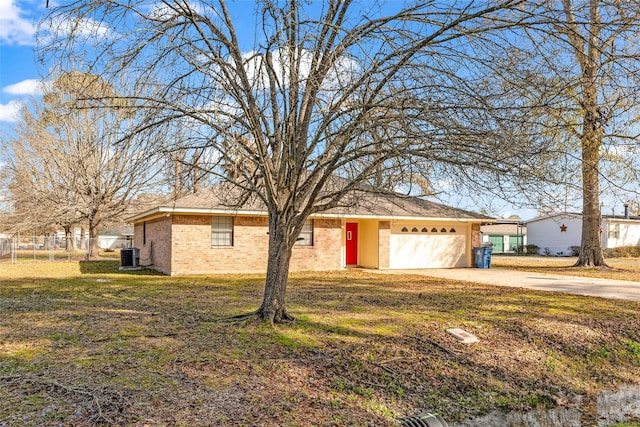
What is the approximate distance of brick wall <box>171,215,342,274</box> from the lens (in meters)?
16.5

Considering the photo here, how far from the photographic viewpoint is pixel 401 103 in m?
5.89

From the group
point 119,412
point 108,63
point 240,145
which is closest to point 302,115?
point 240,145

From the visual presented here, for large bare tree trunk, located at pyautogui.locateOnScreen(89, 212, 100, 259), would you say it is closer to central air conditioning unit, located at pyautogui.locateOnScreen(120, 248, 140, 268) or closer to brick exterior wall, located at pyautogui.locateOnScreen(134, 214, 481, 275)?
brick exterior wall, located at pyautogui.locateOnScreen(134, 214, 481, 275)

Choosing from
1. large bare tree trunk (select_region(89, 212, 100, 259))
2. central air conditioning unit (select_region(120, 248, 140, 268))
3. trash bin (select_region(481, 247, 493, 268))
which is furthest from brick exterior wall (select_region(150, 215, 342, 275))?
large bare tree trunk (select_region(89, 212, 100, 259))

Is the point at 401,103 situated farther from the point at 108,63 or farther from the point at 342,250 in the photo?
the point at 342,250

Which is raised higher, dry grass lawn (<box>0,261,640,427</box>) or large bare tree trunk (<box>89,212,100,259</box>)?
large bare tree trunk (<box>89,212,100,259</box>)

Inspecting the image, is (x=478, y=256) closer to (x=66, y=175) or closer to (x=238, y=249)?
(x=238, y=249)

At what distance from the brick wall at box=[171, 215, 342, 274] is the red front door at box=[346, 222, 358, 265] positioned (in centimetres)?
175

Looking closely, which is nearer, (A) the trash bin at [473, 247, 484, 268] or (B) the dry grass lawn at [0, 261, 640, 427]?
(B) the dry grass lawn at [0, 261, 640, 427]

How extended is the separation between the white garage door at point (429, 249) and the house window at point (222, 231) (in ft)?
23.4

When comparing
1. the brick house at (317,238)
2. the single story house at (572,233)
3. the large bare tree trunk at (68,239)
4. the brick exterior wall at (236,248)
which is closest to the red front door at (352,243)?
the brick house at (317,238)

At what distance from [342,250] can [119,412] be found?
15.2 metres

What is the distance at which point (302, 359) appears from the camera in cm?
595

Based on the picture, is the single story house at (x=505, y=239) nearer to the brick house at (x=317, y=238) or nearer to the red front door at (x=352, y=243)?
the brick house at (x=317, y=238)
